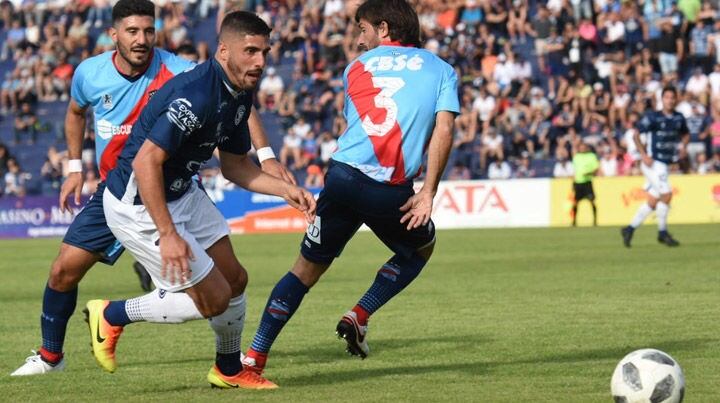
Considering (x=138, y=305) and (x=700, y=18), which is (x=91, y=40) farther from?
(x=138, y=305)

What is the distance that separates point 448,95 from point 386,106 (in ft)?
1.26

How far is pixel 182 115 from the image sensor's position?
692 cm

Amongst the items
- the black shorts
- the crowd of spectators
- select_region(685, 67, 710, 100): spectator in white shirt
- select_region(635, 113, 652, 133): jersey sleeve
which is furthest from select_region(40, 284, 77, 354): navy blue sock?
select_region(685, 67, 710, 100): spectator in white shirt

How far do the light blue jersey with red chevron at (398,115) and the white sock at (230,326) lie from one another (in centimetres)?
119

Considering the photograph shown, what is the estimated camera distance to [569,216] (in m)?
30.6

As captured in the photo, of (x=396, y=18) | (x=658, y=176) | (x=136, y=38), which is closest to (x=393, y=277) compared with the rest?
(x=396, y=18)

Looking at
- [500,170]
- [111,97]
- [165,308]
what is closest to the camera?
[165,308]

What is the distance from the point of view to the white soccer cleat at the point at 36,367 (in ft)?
28.2

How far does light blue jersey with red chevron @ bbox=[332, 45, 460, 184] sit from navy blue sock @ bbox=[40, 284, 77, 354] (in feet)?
6.67

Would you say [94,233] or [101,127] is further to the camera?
[101,127]

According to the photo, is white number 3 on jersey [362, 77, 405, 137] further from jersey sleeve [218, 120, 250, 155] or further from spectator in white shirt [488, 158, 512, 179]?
spectator in white shirt [488, 158, 512, 179]

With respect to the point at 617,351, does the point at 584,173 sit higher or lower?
lower

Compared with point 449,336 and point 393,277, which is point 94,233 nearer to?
point 393,277

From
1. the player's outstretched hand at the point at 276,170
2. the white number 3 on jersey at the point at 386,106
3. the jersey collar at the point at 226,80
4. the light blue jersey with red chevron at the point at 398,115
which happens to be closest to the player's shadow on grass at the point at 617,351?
the light blue jersey with red chevron at the point at 398,115
